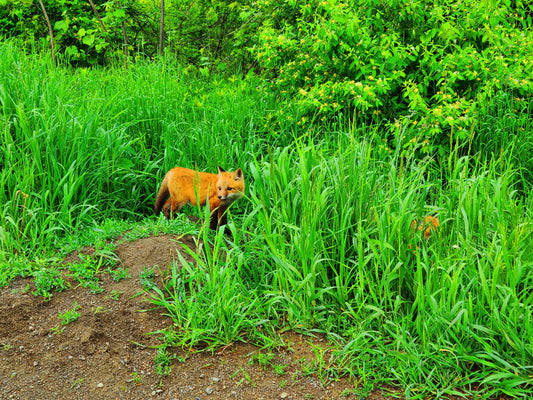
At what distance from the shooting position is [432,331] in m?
2.93

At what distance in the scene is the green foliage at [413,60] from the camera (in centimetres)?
516

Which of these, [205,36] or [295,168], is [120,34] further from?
[295,168]

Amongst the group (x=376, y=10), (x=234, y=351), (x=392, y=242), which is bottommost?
(x=234, y=351)

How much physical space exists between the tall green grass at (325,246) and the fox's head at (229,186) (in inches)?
13.1

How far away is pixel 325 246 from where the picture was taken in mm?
3691

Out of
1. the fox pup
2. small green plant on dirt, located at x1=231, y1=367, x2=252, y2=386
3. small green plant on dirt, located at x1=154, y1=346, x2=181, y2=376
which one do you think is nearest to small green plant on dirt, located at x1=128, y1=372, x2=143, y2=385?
small green plant on dirt, located at x1=154, y1=346, x2=181, y2=376

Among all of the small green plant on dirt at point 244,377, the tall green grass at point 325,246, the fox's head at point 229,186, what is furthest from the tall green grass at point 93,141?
the small green plant on dirt at point 244,377

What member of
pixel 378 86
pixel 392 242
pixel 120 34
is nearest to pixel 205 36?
pixel 120 34

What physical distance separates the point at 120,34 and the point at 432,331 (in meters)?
8.68

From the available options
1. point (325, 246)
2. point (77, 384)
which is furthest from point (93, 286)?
point (325, 246)

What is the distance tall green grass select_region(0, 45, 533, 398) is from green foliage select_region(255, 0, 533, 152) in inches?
29.4

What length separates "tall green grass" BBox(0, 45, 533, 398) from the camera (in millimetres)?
2900

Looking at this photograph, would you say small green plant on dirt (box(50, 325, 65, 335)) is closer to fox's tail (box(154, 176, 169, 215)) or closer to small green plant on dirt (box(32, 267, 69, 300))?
small green plant on dirt (box(32, 267, 69, 300))

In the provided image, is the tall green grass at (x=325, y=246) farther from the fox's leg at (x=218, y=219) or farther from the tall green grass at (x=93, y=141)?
the fox's leg at (x=218, y=219)
